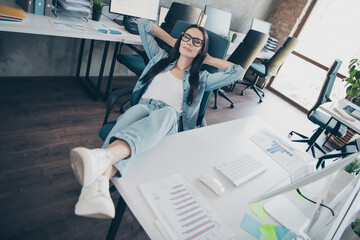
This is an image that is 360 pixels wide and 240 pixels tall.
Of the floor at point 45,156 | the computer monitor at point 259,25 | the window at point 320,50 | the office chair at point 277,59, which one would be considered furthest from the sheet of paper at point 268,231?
the window at point 320,50

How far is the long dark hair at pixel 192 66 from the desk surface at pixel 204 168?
1.15 ft

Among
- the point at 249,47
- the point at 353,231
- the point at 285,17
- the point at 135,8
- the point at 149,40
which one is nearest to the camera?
the point at 353,231

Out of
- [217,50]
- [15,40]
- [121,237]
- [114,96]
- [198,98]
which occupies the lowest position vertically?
[121,237]

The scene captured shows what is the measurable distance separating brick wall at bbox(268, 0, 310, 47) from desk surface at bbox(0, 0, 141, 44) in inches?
153

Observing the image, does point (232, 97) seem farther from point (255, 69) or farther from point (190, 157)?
point (190, 157)

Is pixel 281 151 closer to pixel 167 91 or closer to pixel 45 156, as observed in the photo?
pixel 167 91

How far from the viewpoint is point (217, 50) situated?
177cm

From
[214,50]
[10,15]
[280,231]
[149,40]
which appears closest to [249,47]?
[214,50]

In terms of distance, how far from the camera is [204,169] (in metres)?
1.09

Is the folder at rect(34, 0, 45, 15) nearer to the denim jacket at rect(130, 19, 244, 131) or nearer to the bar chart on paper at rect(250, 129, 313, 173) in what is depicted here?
the denim jacket at rect(130, 19, 244, 131)

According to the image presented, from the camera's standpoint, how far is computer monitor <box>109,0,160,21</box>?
2.54 m

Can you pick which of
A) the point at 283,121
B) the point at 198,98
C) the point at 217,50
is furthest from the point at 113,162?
the point at 283,121

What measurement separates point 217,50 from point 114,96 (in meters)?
0.85

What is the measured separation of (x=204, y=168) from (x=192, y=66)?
88 cm
